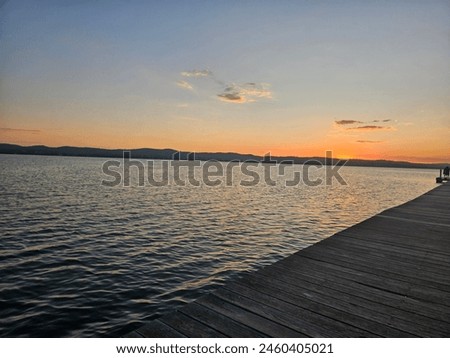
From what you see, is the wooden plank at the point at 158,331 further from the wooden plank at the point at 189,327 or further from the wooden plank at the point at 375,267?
the wooden plank at the point at 375,267

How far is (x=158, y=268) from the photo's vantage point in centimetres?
846

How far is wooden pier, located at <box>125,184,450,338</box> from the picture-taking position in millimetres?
2973

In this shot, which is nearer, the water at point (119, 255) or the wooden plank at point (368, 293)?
the wooden plank at point (368, 293)

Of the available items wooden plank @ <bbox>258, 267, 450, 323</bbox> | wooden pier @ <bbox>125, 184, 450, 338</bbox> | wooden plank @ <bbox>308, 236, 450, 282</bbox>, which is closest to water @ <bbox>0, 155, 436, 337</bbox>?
wooden pier @ <bbox>125, 184, 450, 338</bbox>

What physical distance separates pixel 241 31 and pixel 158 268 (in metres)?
13.6

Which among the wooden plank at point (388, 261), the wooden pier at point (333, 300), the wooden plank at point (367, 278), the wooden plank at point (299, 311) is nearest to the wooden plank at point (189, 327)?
the wooden pier at point (333, 300)

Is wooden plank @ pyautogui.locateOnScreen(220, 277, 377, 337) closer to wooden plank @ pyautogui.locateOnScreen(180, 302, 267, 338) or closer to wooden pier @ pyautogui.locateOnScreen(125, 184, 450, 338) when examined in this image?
wooden pier @ pyautogui.locateOnScreen(125, 184, 450, 338)

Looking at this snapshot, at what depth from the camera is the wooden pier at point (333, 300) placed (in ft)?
9.75

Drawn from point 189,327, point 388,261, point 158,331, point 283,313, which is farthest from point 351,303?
point 158,331

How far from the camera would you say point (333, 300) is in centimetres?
370

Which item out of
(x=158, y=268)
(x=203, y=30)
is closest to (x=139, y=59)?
(x=203, y=30)

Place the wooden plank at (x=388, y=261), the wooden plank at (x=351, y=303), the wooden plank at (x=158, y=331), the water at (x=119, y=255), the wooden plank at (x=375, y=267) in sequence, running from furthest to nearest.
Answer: the water at (x=119, y=255) < the wooden plank at (x=388, y=261) < the wooden plank at (x=375, y=267) < the wooden plank at (x=351, y=303) < the wooden plank at (x=158, y=331)

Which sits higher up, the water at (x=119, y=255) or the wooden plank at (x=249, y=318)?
the wooden plank at (x=249, y=318)

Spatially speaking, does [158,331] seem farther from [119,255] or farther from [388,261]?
[119,255]
